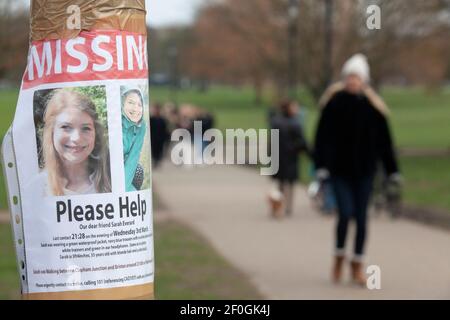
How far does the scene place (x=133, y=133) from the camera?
461 centimetres

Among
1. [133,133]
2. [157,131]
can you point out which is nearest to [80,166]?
[133,133]

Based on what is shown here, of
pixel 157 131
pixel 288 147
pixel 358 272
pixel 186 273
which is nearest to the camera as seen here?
pixel 358 272

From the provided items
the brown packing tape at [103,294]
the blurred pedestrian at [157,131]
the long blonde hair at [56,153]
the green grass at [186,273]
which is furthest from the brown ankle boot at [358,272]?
the blurred pedestrian at [157,131]

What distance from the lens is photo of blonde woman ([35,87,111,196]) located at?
4523 mm

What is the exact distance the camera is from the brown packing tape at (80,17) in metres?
4.50

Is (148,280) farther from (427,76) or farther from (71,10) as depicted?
(427,76)

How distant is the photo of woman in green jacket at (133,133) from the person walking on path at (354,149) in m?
5.85

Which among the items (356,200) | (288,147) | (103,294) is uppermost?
(103,294)

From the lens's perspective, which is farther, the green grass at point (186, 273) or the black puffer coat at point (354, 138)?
the black puffer coat at point (354, 138)

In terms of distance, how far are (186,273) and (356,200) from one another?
6.31ft

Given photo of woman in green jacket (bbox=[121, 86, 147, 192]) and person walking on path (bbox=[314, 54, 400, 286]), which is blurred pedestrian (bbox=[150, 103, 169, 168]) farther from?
photo of woman in green jacket (bbox=[121, 86, 147, 192])

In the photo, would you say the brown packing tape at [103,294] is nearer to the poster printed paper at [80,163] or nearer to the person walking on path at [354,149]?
the poster printed paper at [80,163]

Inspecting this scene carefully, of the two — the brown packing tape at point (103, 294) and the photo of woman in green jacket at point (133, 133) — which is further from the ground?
the photo of woman in green jacket at point (133, 133)

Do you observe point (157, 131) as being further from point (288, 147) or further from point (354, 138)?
point (354, 138)
